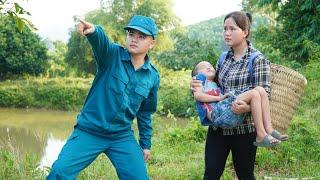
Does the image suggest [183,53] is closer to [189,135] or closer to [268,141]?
[189,135]

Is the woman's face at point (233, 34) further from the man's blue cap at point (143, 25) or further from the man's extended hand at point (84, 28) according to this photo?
the man's extended hand at point (84, 28)

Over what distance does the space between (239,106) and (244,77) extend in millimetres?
213

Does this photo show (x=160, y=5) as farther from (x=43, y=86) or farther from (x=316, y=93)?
(x=316, y=93)

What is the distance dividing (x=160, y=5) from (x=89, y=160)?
34585mm

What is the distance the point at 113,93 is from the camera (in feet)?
10.2

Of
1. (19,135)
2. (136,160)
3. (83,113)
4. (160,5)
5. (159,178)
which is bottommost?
(19,135)

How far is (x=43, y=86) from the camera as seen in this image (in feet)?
88.8

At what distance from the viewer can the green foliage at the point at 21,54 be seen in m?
29.0

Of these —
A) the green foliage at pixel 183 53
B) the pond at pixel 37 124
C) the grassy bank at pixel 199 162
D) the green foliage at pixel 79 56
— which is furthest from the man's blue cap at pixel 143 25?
the green foliage at pixel 79 56

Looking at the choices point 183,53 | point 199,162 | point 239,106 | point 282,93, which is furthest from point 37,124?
point 239,106

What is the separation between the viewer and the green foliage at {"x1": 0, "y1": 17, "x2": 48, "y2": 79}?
2905cm

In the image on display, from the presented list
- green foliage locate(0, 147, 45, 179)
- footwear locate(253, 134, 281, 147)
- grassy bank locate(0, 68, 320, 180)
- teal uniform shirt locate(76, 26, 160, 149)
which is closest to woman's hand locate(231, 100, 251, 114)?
footwear locate(253, 134, 281, 147)

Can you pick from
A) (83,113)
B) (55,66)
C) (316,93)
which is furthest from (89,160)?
(55,66)

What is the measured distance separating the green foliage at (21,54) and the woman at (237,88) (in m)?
26.7
